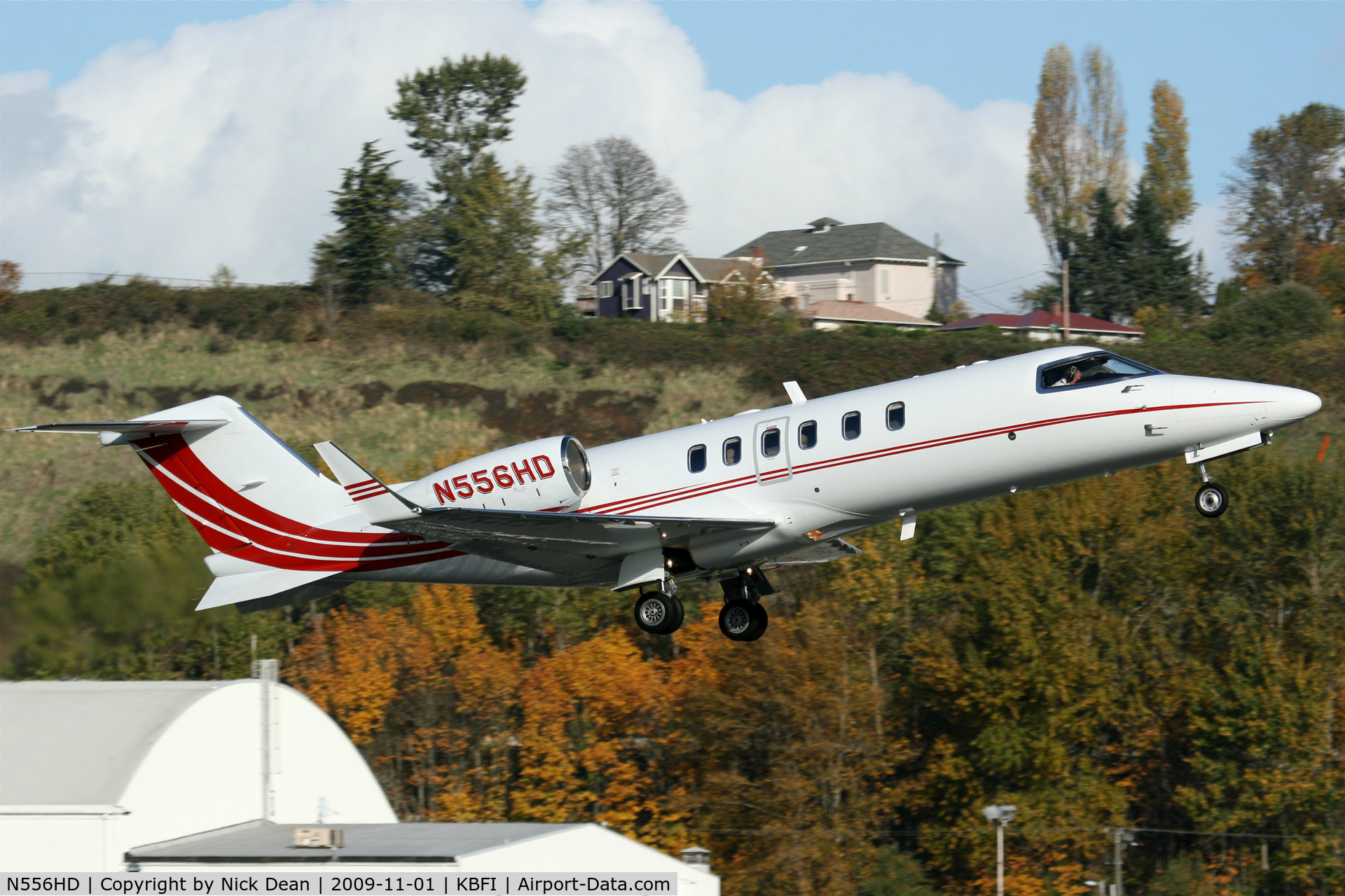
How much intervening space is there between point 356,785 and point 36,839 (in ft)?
22.3

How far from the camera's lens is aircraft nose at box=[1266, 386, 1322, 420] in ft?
50.6

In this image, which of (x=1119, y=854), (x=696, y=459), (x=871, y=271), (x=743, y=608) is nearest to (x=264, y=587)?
(x=696, y=459)

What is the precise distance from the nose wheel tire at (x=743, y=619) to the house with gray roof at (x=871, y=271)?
79616mm

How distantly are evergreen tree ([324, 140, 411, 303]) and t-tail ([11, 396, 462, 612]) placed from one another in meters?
54.2

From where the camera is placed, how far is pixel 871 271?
330 ft

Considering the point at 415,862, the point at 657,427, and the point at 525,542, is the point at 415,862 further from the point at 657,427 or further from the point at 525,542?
the point at 657,427

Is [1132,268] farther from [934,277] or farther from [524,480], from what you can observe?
[524,480]

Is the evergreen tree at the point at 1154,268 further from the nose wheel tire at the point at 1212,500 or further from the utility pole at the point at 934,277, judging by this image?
the nose wheel tire at the point at 1212,500

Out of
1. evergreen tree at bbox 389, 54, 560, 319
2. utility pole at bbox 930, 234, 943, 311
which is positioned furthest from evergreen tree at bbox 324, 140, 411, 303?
utility pole at bbox 930, 234, 943, 311

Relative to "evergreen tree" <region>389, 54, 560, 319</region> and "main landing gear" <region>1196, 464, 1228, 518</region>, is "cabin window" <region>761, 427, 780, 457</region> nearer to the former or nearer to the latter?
"main landing gear" <region>1196, 464, 1228, 518</region>

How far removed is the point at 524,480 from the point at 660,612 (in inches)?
95.0

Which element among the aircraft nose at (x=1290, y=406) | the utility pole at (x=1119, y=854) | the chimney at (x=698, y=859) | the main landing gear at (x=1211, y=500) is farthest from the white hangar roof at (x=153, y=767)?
the utility pole at (x=1119, y=854)

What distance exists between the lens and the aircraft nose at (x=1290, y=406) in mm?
15438

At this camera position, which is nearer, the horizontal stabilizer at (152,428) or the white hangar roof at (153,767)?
the horizontal stabilizer at (152,428)
